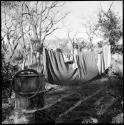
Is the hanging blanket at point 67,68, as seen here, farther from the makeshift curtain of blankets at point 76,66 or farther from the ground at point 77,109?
the ground at point 77,109

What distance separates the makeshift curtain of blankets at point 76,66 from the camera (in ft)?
29.1

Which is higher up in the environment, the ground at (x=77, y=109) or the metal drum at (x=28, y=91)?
the metal drum at (x=28, y=91)

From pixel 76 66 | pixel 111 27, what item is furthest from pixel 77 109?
pixel 111 27

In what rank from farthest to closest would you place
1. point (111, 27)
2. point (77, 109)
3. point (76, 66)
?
1. point (111, 27)
2. point (76, 66)
3. point (77, 109)

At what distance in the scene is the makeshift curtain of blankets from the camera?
29.1ft

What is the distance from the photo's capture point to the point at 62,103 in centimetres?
674

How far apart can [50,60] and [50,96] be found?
1.81 m

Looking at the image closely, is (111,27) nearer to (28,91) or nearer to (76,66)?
(76,66)

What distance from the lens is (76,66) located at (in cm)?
995

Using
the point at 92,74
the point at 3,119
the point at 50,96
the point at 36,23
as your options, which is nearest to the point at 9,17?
the point at 36,23

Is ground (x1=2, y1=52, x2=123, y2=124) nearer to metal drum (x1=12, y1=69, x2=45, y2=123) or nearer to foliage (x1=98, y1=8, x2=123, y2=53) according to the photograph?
metal drum (x1=12, y1=69, x2=45, y2=123)

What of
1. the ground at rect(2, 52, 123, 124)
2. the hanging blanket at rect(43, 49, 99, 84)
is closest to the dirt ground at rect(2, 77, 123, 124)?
the ground at rect(2, 52, 123, 124)

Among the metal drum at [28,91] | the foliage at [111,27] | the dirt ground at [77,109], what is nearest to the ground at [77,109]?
the dirt ground at [77,109]

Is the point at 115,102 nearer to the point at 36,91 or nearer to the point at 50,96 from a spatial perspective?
the point at 50,96
